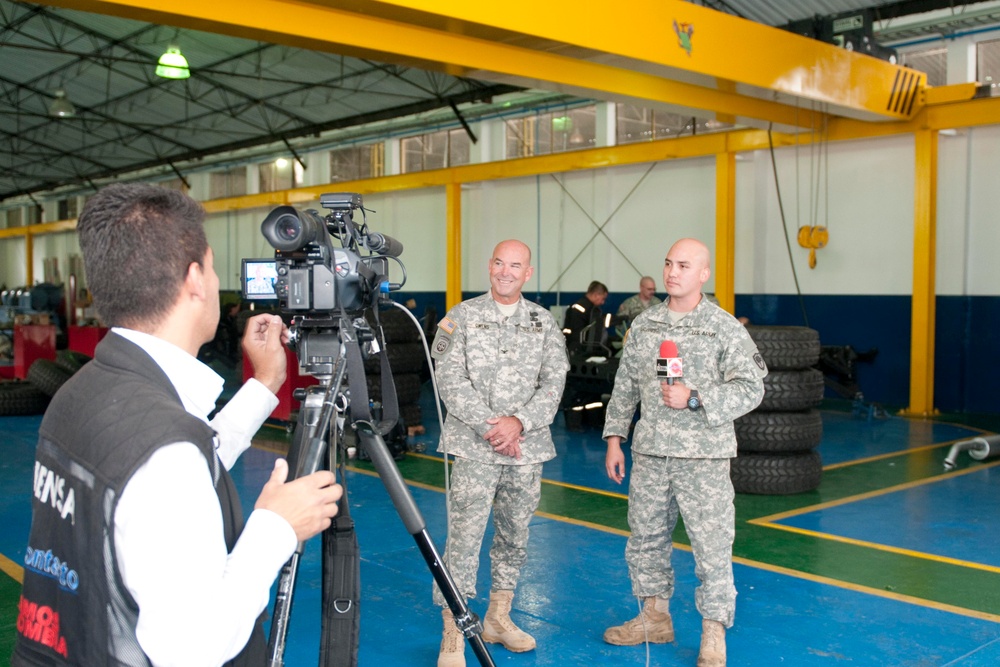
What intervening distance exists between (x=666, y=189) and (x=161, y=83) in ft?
37.8

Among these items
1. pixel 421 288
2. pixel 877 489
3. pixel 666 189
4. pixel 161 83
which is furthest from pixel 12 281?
pixel 877 489

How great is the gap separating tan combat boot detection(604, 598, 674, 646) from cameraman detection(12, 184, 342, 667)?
264 cm

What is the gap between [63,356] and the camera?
38.2 ft

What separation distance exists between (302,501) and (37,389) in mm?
11362

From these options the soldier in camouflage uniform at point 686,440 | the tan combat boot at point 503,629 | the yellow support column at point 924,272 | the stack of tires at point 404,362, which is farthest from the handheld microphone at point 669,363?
the yellow support column at point 924,272

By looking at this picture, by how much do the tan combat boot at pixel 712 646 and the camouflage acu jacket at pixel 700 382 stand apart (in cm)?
69

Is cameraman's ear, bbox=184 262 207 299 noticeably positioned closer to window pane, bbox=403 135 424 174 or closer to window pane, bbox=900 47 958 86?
window pane, bbox=900 47 958 86

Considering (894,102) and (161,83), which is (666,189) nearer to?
(894,102)

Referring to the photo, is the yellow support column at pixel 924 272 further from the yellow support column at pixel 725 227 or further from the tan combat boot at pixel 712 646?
the tan combat boot at pixel 712 646

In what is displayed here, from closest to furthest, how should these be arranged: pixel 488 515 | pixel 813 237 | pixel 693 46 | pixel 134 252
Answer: pixel 134 252
pixel 488 515
pixel 693 46
pixel 813 237

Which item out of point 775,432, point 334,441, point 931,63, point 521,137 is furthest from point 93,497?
point 521,137

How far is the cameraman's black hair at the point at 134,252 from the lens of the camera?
60.0 inches

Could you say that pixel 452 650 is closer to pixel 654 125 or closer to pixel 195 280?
pixel 195 280

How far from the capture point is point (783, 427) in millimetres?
6914
